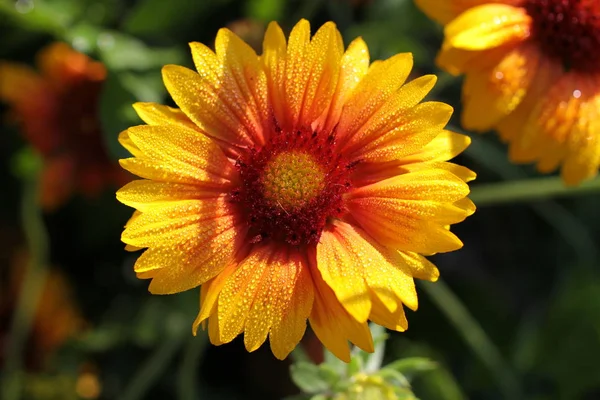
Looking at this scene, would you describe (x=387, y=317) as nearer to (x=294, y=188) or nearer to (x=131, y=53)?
(x=294, y=188)

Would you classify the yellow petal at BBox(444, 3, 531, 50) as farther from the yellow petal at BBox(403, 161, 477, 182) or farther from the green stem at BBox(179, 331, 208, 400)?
the green stem at BBox(179, 331, 208, 400)

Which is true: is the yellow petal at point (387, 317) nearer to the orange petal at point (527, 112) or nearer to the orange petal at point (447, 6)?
the orange petal at point (527, 112)

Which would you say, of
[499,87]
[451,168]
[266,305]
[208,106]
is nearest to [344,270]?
[266,305]

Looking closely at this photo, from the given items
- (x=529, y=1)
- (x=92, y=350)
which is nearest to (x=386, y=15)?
(x=529, y=1)

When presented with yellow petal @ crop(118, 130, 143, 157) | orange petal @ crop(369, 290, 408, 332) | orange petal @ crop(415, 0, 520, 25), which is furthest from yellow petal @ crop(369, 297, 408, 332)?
orange petal @ crop(415, 0, 520, 25)

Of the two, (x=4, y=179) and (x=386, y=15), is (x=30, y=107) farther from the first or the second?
(x=386, y=15)

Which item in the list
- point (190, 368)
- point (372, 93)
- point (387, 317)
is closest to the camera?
point (387, 317)
